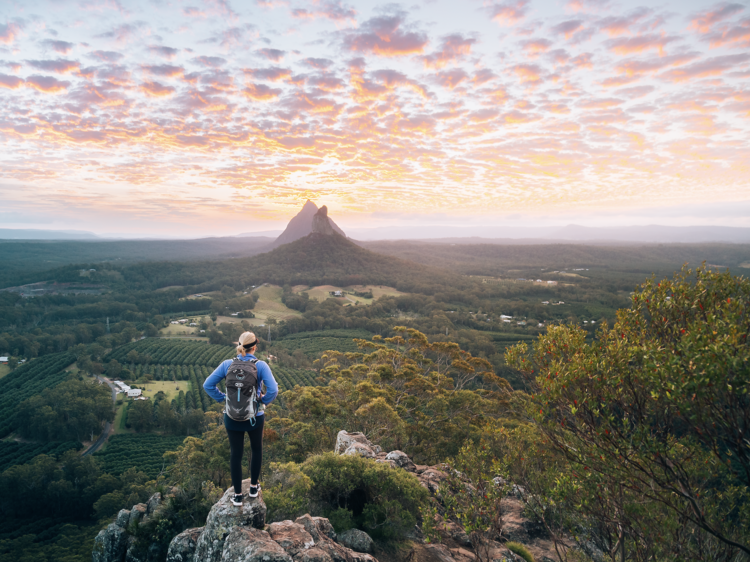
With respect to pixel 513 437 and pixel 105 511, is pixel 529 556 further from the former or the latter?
pixel 105 511

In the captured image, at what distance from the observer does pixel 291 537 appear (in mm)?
7070

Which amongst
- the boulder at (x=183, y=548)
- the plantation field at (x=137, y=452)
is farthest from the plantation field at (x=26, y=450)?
the boulder at (x=183, y=548)

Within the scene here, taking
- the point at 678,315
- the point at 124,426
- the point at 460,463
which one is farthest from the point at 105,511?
the point at 678,315

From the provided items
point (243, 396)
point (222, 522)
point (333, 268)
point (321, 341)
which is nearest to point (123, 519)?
point (222, 522)

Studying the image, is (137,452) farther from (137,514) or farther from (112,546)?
(112,546)

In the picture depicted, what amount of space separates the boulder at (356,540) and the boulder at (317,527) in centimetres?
36

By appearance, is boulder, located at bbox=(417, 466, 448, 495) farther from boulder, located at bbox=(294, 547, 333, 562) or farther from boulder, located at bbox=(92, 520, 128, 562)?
boulder, located at bbox=(92, 520, 128, 562)

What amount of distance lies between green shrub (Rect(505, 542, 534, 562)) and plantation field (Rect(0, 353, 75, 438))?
72522 millimetres

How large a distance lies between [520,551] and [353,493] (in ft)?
16.9

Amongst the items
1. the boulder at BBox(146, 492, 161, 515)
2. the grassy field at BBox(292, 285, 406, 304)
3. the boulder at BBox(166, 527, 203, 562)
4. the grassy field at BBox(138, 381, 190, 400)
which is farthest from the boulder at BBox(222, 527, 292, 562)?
the grassy field at BBox(292, 285, 406, 304)

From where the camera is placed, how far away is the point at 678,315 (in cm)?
715

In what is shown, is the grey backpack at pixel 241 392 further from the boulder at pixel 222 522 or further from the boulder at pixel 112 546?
the boulder at pixel 112 546

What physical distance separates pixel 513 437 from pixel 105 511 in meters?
41.1

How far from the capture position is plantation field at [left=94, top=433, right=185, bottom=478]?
138ft
